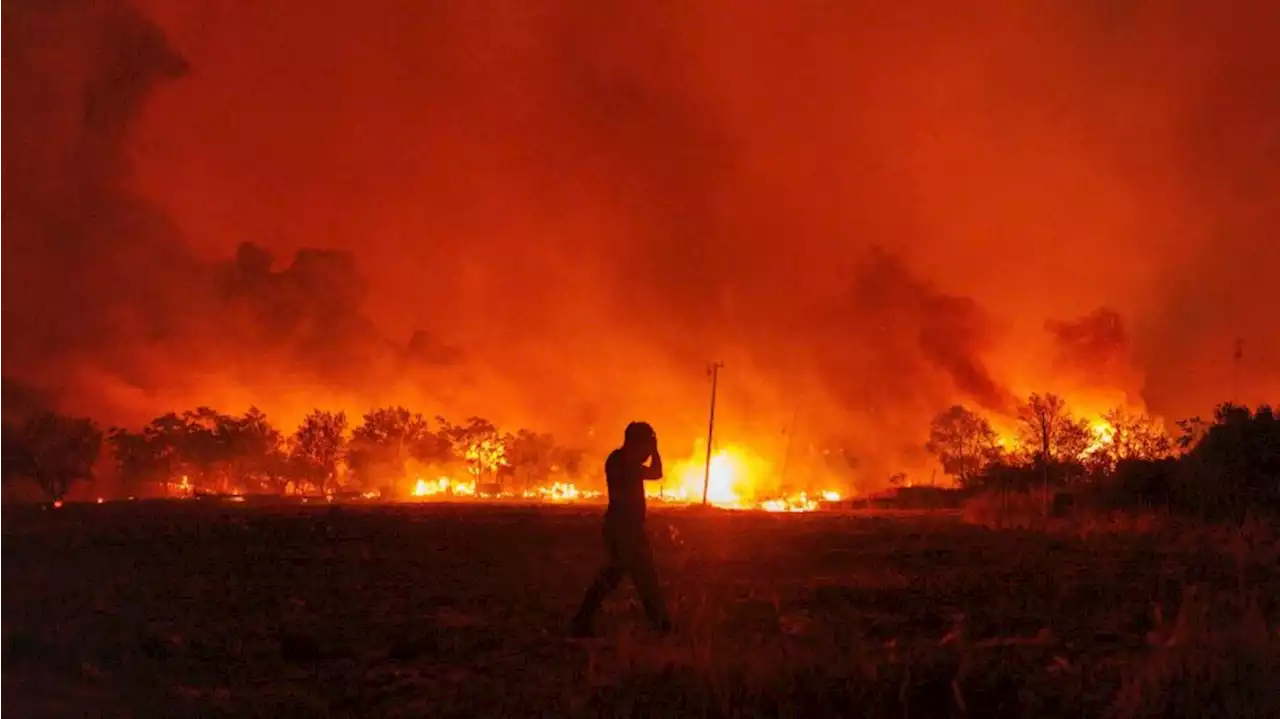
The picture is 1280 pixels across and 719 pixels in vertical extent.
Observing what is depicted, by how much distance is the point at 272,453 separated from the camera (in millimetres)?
83375

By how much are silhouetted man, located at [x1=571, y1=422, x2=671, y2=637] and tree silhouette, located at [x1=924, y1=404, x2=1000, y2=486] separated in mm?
64832

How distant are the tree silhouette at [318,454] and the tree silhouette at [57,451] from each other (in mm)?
15332

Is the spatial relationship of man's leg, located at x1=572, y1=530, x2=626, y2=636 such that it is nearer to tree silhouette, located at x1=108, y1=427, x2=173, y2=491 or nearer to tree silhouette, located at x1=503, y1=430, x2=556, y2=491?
tree silhouette, located at x1=503, y1=430, x2=556, y2=491

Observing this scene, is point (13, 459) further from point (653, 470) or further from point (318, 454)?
point (653, 470)

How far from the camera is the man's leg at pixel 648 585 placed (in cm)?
934

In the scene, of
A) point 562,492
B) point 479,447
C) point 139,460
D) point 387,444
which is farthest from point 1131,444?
point 139,460

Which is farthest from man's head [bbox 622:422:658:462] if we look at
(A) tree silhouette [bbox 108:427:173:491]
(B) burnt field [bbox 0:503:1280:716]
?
(A) tree silhouette [bbox 108:427:173:491]

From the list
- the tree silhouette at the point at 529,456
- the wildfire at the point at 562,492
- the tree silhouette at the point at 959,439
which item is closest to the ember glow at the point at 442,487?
the tree silhouette at the point at 529,456

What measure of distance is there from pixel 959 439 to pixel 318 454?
51.5m

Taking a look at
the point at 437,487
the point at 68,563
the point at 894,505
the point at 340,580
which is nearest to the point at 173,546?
the point at 68,563

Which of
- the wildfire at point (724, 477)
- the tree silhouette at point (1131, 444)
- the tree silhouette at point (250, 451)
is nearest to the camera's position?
the tree silhouette at point (1131, 444)

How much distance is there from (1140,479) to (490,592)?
19787 mm

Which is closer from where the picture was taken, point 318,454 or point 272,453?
point 318,454

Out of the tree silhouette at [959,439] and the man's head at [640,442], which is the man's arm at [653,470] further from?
the tree silhouette at [959,439]
